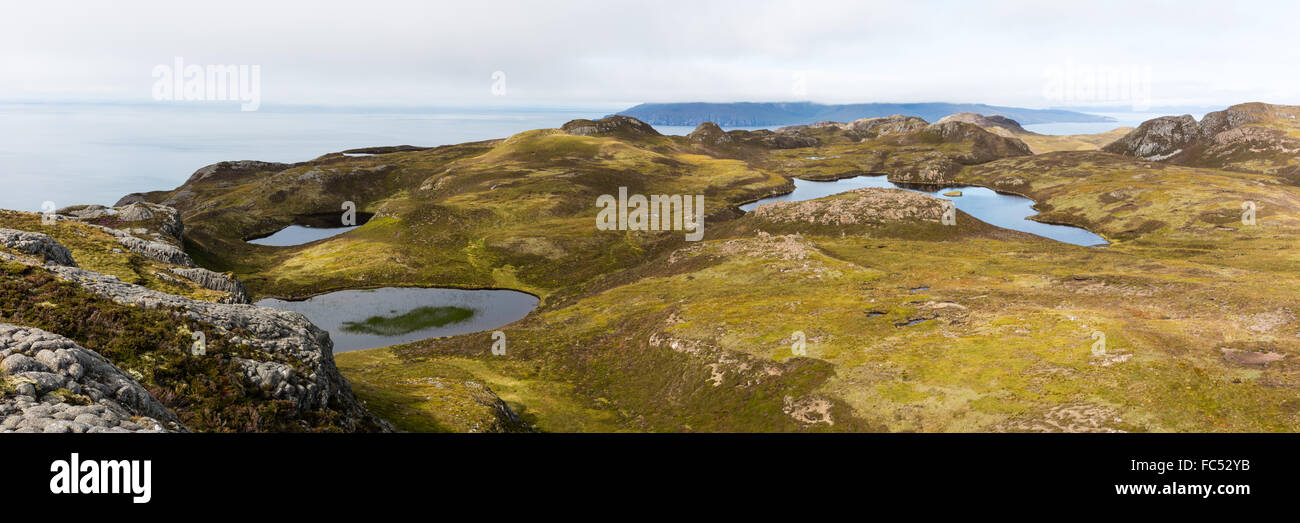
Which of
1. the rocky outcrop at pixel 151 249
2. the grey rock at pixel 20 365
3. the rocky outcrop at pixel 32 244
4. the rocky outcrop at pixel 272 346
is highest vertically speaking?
the rocky outcrop at pixel 32 244

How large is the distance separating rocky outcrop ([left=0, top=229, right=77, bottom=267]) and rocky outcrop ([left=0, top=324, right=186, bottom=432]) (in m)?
26.7

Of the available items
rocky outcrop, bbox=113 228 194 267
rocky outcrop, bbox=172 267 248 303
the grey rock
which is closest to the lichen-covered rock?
rocky outcrop, bbox=172 267 248 303

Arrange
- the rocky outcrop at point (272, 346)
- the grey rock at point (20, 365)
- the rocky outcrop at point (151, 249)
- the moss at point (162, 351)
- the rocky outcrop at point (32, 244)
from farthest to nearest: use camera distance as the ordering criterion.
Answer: the rocky outcrop at point (151, 249)
the rocky outcrop at point (32, 244)
the rocky outcrop at point (272, 346)
the moss at point (162, 351)
the grey rock at point (20, 365)

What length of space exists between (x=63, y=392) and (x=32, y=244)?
108ft

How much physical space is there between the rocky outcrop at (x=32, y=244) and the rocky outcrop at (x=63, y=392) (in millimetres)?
26673

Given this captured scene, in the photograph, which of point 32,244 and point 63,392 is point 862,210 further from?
point 63,392

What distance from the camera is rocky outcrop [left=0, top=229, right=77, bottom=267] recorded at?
128ft

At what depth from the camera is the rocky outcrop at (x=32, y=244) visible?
39.1m

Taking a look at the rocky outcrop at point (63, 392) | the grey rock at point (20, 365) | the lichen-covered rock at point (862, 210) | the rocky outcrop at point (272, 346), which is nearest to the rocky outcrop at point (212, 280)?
the rocky outcrop at point (272, 346)

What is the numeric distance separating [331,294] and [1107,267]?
14495 cm

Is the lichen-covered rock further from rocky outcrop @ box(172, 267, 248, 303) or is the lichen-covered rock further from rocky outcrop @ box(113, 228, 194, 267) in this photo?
rocky outcrop @ box(113, 228, 194, 267)

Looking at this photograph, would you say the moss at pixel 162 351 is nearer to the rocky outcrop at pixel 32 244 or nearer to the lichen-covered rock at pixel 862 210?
the rocky outcrop at pixel 32 244

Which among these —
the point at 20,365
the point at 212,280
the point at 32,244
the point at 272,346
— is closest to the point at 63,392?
the point at 20,365
